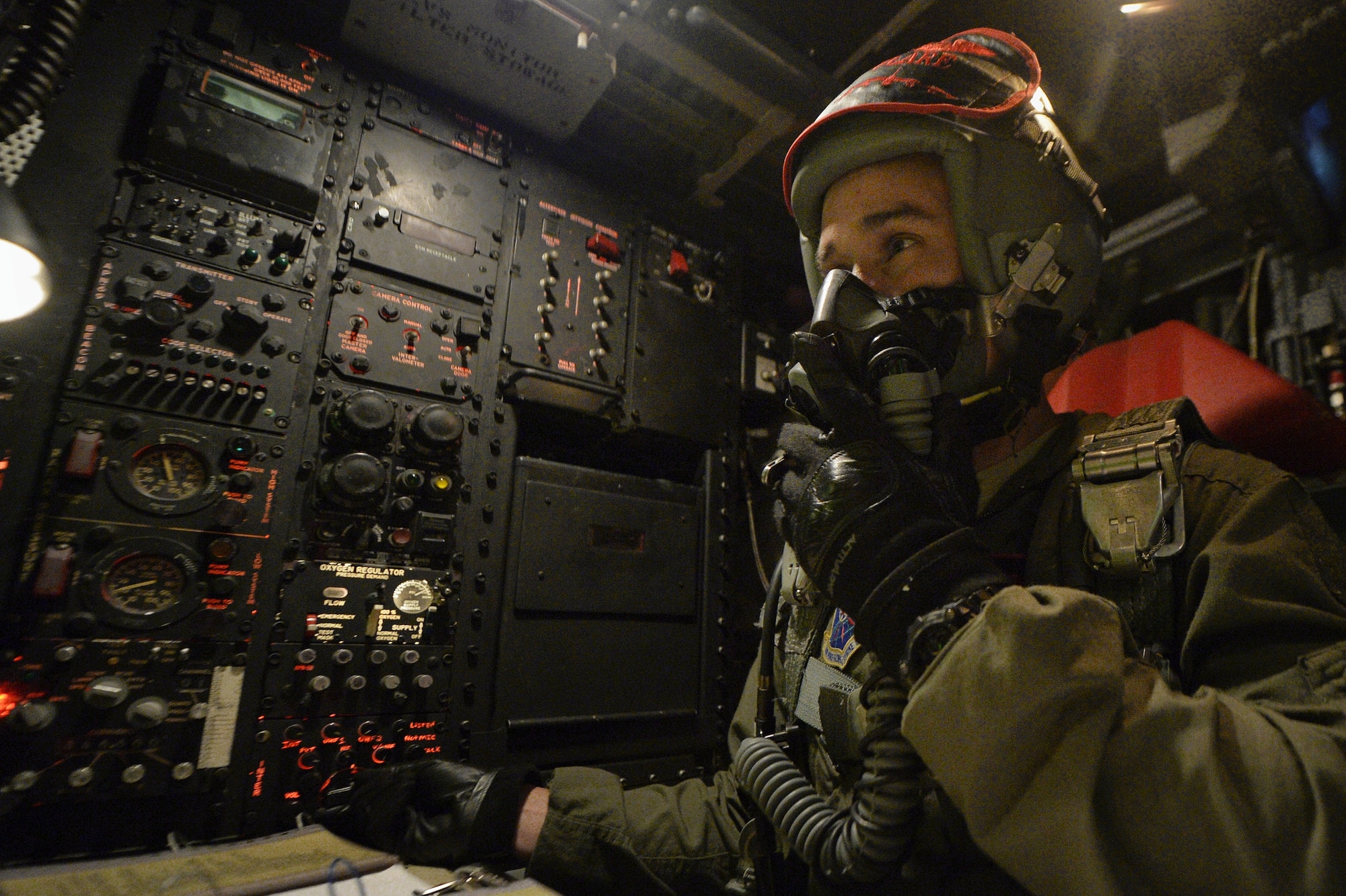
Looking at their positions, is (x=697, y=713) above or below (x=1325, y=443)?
below

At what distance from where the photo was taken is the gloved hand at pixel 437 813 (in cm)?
132

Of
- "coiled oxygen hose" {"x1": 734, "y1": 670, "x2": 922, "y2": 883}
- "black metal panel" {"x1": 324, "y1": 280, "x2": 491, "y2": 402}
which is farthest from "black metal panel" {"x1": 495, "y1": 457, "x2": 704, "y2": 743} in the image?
"coiled oxygen hose" {"x1": 734, "y1": 670, "x2": 922, "y2": 883}

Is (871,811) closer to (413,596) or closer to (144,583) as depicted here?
(413,596)

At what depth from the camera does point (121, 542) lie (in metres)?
1.66

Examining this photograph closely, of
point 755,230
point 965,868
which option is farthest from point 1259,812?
point 755,230

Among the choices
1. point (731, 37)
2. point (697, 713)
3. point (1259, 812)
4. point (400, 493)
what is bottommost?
point (697, 713)

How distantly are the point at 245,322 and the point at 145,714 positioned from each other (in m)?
1.11

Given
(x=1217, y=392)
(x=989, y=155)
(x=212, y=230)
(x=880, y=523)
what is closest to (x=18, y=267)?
(x=212, y=230)

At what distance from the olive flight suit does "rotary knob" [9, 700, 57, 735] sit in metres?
1.90

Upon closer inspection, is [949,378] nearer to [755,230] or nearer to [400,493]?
[400,493]

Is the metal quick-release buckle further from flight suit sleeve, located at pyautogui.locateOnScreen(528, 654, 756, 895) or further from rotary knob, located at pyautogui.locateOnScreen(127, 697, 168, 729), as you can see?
rotary knob, located at pyautogui.locateOnScreen(127, 697, 168, 729)

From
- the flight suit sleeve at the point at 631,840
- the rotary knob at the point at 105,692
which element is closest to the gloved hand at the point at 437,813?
the flight suit sleeve at the point at 631,840

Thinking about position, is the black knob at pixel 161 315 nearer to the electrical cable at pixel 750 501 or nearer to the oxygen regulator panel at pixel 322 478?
the oxygen regulator panel at pixel 322 478

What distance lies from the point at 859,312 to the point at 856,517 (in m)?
0.51
